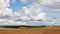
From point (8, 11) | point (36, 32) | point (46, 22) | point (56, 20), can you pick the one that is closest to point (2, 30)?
point (8, 11)

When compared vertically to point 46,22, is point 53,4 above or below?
above

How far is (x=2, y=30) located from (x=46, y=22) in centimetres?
44

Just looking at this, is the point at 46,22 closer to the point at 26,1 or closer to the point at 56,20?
the point at 56,20

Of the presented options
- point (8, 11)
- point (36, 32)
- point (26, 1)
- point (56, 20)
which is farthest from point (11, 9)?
point (56, 20)

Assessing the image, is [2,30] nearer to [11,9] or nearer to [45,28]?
[11,9]

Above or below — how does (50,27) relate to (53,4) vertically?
below

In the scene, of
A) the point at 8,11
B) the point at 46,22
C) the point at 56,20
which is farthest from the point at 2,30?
the point at 56,20

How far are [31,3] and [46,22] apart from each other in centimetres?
24

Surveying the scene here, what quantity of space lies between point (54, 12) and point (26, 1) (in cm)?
30

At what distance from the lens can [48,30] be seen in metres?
1.11

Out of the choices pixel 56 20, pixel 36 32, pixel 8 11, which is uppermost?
pixel 8 11

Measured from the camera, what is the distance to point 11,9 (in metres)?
1.15

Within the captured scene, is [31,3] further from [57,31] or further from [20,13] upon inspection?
[57,31]

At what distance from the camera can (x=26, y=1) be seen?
3.77ft
